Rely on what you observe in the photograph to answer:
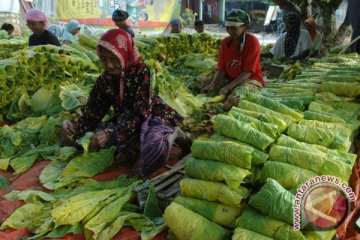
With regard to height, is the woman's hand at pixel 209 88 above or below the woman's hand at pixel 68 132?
above

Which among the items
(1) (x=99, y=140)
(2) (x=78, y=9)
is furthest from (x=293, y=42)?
(2) (x=78, y=9)

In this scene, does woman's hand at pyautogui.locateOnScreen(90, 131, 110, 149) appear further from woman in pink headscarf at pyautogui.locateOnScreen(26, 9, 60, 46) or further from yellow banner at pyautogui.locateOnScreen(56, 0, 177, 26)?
yellow banner at pyautogui.locateOnScreen(56, 0, 177, 26)

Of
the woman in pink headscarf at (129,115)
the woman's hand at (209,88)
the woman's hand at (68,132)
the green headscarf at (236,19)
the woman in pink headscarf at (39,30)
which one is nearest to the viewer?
the woman in pink headscarf at (129,115)

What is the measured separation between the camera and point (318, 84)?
352 centimetres

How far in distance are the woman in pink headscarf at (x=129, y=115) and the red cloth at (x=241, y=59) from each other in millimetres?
1930

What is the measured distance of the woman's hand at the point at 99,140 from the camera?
11.5 ft

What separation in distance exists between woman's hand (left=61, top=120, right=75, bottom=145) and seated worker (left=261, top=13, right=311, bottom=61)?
476cm

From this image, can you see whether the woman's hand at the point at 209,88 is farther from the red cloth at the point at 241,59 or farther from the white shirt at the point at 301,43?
the white shirt at the point at 301,43

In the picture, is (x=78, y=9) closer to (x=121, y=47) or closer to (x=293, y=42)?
(x=293, y=42)

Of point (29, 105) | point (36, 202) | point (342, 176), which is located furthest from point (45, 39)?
point (342, 176)

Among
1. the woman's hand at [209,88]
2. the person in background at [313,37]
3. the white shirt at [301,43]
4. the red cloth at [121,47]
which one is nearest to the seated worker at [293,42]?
the white shirt at [301,43]

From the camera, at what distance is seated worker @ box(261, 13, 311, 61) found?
751 cm

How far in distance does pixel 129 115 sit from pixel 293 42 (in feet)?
16.4

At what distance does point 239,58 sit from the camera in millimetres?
5578
